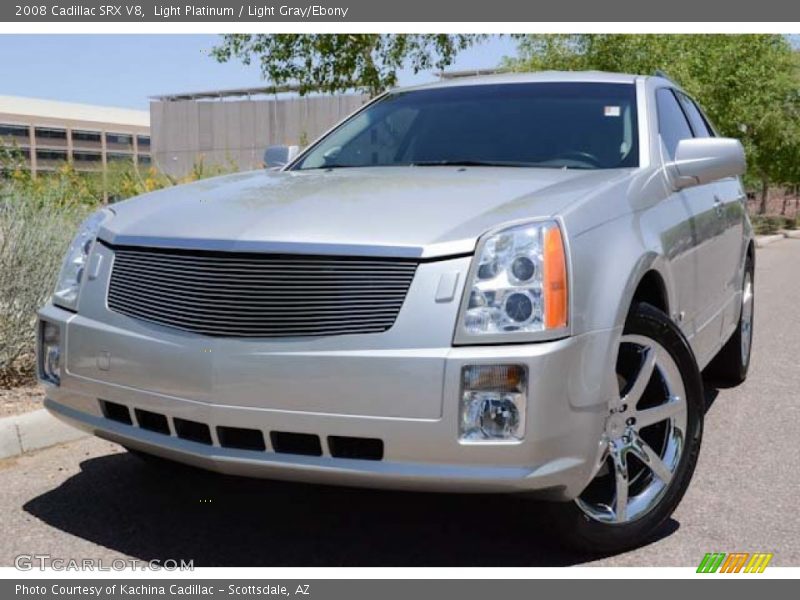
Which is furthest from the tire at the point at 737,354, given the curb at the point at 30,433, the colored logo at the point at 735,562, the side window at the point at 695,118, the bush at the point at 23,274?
the bush at the point at 23,274

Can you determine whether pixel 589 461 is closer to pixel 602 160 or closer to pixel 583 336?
pixel 583 336

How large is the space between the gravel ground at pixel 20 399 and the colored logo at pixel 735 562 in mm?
3404

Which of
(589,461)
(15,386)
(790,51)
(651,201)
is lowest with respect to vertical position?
(15,386)

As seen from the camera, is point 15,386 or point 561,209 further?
point 15,386

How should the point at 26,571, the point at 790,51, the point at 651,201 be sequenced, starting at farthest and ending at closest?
the point at 790,51
the point at 651,201
the point at 26,571

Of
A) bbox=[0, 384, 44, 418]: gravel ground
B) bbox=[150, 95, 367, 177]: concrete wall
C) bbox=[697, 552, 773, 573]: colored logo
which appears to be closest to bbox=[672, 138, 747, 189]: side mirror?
bbox=[697, 552, 773, 573]: colored logo

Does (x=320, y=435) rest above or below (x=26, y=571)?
above

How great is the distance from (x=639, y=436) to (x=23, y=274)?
3.90 metres

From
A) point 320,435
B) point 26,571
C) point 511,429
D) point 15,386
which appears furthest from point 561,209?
point 15,386

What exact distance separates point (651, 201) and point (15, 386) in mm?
3749

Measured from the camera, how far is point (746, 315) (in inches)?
255

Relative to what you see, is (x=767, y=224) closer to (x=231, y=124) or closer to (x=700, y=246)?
(x=700, y=246)

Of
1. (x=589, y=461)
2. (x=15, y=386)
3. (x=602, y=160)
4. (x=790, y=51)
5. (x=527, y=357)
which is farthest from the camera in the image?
(x=790, y=51)

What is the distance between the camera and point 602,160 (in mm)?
4258
